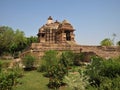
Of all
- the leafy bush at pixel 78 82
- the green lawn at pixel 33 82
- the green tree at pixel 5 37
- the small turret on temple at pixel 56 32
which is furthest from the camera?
the green tree at pixel 5 37

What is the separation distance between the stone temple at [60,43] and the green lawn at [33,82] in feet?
19.9

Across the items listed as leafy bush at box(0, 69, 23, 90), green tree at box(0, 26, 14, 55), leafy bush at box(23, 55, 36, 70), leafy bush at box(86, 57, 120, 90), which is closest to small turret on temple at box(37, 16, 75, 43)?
green tree at box(0, 26, 14, 55)

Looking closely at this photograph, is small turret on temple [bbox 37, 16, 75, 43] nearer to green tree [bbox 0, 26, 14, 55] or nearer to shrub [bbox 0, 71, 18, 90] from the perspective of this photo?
green tree [bbox 0, 26, 14, 55]

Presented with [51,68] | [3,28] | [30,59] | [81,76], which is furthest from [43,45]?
[3,28]

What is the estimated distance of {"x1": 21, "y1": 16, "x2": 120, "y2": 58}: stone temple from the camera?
2608 centimetres

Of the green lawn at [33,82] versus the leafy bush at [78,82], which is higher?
the leafy bush at [78,82]

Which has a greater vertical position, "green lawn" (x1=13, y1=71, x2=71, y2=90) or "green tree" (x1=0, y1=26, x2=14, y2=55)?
"green tree" (x1=0, y1=26, x2=14, y2=55)

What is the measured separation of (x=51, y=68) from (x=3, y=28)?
22.8m

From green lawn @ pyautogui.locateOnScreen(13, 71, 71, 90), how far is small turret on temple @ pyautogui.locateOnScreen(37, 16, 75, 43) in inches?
529

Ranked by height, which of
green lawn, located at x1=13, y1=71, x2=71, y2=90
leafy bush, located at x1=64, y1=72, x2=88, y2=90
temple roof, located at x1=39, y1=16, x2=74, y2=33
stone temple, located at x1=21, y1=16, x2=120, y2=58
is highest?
temple roof, located at x1=39, y1=16, x2=74, y2=33

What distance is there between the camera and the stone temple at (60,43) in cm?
2608

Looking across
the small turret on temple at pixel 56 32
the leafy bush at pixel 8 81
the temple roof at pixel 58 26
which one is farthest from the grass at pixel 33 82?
the temple roof at pixel 58 26

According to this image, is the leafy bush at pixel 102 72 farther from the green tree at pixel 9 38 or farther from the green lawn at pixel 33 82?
the green tree at pixel 9 38

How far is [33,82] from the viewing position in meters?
17.9
